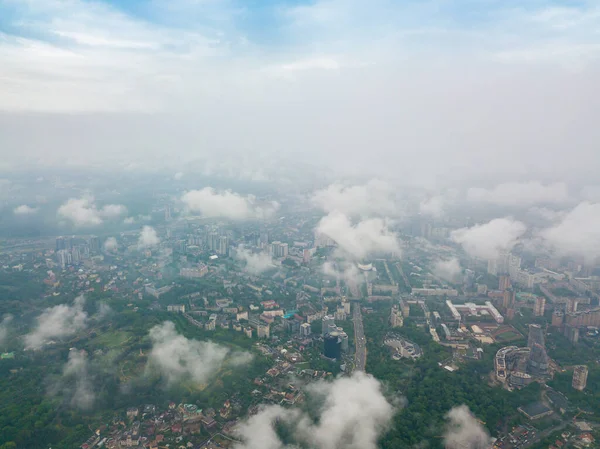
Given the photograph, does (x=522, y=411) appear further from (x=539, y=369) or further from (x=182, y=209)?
(x=182, y=209)

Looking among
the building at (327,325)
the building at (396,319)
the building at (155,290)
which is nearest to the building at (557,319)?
the building at (396,319)

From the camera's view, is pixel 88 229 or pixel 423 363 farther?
pixel 88 229

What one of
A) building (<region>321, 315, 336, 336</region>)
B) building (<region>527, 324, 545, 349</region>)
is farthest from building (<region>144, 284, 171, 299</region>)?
building (<region>527, 324, 545, 349</region>)

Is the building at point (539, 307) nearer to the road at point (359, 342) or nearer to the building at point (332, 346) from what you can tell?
the road at point (359, 342)

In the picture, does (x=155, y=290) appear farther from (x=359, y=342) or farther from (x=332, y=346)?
(x=359, y=342)

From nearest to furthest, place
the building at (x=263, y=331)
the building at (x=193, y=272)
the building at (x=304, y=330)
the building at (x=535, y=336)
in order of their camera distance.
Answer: the building at (x=535, y=336)
the building at (x=263, y=331)
the building at (x=304, y=330)
the building at (x=193, y=272)

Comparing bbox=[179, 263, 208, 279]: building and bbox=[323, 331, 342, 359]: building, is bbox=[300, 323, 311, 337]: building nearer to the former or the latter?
bbox=[323, 331, 342, 359]: building

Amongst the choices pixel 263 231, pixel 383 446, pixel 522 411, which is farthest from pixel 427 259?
pixel 383 446
